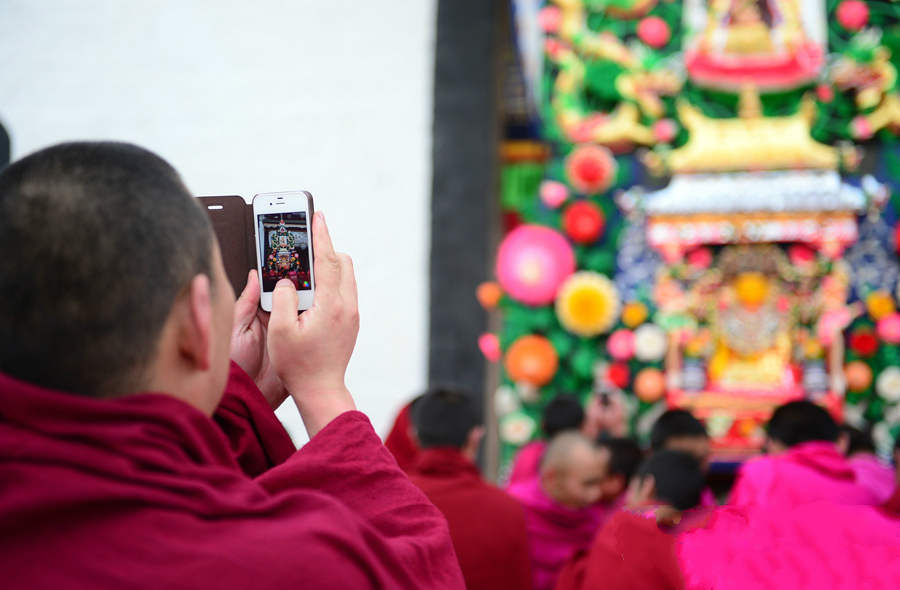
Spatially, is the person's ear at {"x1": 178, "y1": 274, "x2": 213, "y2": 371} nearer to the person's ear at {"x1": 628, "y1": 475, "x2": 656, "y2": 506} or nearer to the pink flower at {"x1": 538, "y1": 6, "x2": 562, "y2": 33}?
the person's ear at {"x1": 628, "y1": 475, "x2": 656, "y2": 506}

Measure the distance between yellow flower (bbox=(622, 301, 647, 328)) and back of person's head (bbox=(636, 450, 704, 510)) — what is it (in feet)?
10.2

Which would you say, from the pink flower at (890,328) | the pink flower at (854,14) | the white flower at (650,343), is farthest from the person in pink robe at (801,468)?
the pink flower at (854,14)

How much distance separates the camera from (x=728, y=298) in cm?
500

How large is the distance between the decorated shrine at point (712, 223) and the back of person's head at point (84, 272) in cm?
449

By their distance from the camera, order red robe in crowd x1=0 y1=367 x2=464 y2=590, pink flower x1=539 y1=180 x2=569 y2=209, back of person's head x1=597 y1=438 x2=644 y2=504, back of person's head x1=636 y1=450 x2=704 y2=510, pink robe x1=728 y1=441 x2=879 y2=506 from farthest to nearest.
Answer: pink flower x1=539 y1=180 x2=569 y2=209 → back of person's head x1=597 y1=438 x2=644 y2=504 → pink robe x1=728 y1=441 x2=879 y2=506 → back of person's head x1=636 y1=450 x2=704 y2=510 → red robe in crowd x1=0 y1=367 x2=464 y2=590

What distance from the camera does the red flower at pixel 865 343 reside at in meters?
4.69

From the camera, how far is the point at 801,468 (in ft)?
7.27

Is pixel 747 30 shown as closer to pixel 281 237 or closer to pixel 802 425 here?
pixel 802 425

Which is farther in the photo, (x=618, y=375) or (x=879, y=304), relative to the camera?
(x=618, y=375)

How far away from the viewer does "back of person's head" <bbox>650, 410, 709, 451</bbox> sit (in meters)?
2.73

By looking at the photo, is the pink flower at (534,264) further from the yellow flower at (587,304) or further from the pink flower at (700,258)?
the pink flower at (700,258)

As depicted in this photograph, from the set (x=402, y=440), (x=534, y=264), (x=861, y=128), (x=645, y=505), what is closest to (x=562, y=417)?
(x=402, y=440)

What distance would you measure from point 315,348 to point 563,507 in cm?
174

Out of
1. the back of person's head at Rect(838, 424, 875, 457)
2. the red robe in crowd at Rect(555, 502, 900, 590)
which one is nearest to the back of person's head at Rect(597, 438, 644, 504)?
the back of person's head at Rect(838, 424, 875, 457)
